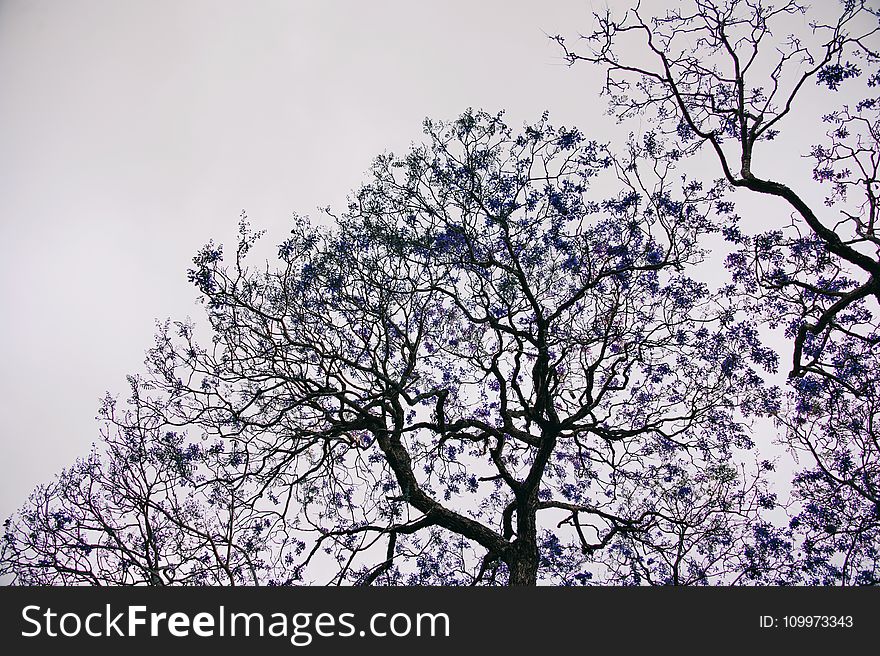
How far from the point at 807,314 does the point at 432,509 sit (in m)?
3.51

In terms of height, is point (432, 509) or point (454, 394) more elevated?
point (454, 394)

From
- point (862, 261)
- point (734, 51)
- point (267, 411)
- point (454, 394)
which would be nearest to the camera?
point (862, 261)

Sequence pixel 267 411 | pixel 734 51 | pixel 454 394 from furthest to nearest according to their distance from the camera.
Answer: pixel 454 394, pixel 267 411, pixel 734 51

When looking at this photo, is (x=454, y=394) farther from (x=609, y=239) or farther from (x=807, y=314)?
(x=807, y=314)

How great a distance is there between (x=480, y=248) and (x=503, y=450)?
2.06 metres

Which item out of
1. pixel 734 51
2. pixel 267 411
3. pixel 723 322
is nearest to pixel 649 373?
pixel 723 322

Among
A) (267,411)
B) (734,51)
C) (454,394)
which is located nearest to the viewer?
(734,51)

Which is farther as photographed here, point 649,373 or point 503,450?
point 503,450

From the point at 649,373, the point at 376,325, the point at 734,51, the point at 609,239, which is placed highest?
the point at 734,51

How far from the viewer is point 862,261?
16.2ft

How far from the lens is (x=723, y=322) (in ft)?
19.7

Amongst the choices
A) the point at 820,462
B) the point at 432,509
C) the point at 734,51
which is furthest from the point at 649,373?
the point at 734,51

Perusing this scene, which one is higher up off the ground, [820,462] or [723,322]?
[723,322]

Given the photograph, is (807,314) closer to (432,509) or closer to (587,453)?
(587,453)
